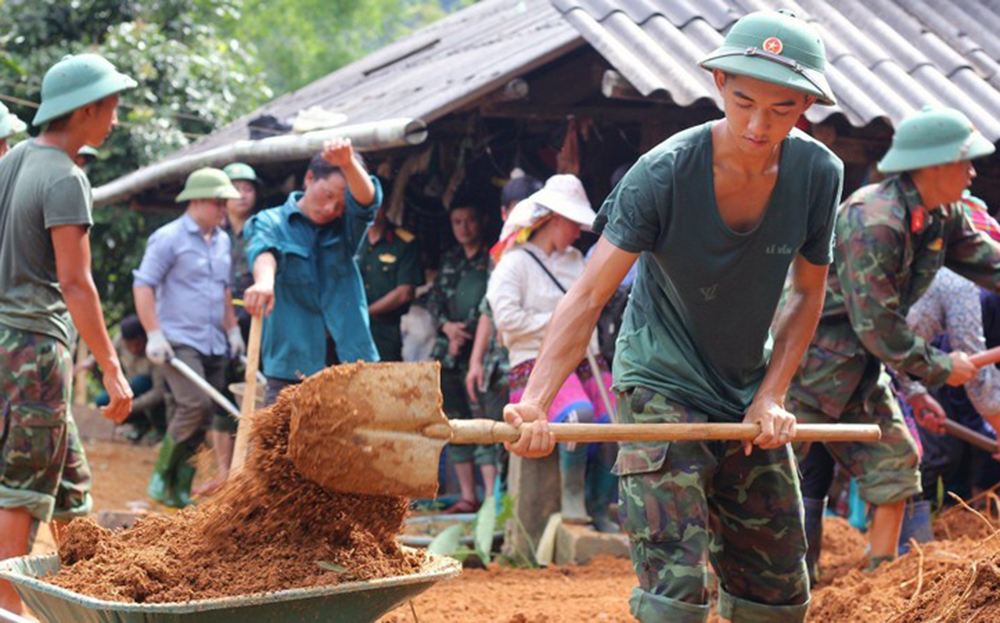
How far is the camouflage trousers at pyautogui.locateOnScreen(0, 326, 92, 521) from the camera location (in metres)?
5.73

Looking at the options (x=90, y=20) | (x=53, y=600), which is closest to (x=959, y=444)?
(x=53, y=600)

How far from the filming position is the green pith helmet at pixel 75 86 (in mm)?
5824

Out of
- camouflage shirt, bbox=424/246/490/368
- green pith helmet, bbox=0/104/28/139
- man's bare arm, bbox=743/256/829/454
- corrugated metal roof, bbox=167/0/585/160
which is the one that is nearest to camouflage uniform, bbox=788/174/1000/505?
man's bare arm, bbox=743/256/829/454

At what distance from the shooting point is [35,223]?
18.9ft

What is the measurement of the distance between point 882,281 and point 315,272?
2920 millimetres

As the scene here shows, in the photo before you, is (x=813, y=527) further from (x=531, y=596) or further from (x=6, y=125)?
(x=6, y=125)

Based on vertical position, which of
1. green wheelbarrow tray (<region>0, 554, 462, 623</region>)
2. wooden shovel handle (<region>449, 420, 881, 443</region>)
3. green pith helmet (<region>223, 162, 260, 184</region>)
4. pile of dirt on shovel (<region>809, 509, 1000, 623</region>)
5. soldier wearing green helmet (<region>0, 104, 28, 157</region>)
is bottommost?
pile of dirt on shovel (<region>809, 509, 1000, 623</region>)

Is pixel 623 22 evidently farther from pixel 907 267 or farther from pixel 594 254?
pixel 594 254

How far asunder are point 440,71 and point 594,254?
7142mm

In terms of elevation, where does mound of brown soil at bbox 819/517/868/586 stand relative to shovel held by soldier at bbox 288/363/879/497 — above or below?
below

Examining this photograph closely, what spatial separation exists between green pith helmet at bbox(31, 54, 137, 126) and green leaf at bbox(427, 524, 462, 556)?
3.19 metres

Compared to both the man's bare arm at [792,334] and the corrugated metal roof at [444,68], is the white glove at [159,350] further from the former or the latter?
the man's bare arm at [792,334]

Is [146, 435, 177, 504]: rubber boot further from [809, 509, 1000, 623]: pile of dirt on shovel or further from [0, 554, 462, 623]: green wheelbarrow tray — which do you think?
[0, 554, 462, 623]: green wheelbarrow tray

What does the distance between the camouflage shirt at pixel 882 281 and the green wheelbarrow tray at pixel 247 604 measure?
2.56 metres
